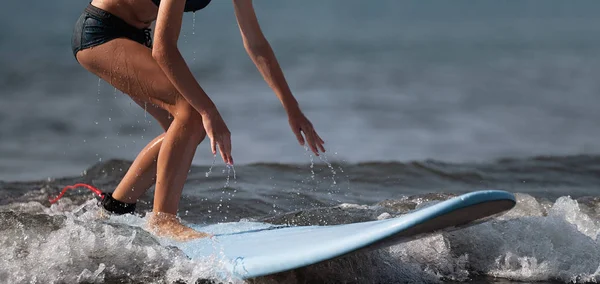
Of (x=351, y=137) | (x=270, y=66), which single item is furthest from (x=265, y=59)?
(x=351, y=137)

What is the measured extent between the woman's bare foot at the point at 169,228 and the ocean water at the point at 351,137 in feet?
0.20

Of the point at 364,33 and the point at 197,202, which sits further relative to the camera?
the point at 364,33

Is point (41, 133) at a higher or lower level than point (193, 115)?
lower

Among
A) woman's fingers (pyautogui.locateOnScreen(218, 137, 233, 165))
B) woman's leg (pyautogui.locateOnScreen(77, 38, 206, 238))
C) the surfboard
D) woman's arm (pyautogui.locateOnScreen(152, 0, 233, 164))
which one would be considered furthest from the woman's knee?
the surfboard

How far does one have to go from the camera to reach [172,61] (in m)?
2.77

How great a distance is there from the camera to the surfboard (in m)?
2.28

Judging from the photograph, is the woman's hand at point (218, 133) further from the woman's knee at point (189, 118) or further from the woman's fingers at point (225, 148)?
the woman's knee at point (189, 118)

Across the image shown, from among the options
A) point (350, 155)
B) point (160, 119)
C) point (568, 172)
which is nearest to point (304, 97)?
point (350, 155)

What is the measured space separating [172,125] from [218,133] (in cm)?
31

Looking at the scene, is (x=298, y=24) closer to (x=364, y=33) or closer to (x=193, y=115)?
(x=364, y=33)

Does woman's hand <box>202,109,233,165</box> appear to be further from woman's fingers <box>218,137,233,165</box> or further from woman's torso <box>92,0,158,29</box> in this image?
woman's torso <box>92,0,158,29</box>

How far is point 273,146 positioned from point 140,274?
5.04m

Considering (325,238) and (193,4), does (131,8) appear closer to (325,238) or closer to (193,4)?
(193,4)

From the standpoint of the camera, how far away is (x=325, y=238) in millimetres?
2553
